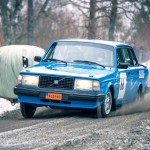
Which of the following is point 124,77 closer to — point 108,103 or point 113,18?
point 108,103

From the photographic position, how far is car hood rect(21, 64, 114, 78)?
436 inches

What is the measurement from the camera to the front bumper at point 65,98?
427 inches

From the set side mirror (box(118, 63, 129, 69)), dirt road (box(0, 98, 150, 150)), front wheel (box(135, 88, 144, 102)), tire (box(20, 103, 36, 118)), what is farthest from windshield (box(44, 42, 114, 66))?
front wheel (box(135, 88, 144, 102))

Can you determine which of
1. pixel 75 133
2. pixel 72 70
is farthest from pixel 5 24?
pixel 75 133

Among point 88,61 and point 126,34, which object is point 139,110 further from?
point 126,34

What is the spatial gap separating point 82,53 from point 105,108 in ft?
4.80

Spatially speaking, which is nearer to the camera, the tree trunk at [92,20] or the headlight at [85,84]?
the headlight at [85,84]

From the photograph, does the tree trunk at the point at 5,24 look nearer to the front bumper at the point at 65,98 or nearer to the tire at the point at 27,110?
the tire at the point at 27,110

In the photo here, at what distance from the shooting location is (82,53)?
12305mm

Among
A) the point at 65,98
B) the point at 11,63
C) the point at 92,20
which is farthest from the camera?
the point at 92,20

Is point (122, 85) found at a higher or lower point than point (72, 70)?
lower

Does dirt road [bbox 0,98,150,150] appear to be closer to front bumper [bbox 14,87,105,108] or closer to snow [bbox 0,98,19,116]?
front bumper [bbox 14,87,105,108]

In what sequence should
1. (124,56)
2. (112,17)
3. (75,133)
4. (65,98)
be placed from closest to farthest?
(75,133), (65,98), (124,56), (112,17)

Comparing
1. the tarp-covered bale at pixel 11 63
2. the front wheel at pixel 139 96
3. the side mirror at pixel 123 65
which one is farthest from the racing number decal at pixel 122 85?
the tarp-covered bale at pixel 11 63
